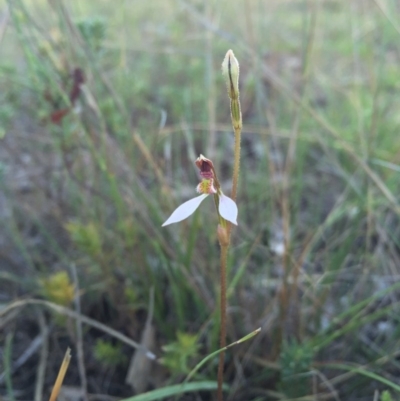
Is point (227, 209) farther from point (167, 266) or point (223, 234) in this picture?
point (167, 266)

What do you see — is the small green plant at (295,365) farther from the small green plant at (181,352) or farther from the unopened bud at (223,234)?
the unopened bud at (223,234)

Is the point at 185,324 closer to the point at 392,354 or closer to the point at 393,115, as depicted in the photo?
the point at 392,354

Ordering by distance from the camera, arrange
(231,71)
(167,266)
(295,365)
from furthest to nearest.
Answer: (167,266)
(295,365)
(231,71)

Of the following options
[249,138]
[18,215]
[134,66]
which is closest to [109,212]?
[18,215]

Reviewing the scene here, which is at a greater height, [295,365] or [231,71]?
[231,71]

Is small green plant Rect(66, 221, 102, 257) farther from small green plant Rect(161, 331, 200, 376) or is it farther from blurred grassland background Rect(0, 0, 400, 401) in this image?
small green plant Rect(161, 331, 200, 376)

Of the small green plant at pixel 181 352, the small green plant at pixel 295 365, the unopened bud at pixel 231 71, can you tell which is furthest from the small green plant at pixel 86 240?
the unopened bud at pixel 231 71

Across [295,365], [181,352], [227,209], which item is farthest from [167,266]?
[227,209]

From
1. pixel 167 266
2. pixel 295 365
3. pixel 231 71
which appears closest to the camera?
pixel 231 71

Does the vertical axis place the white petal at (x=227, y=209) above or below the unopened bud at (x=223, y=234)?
above
